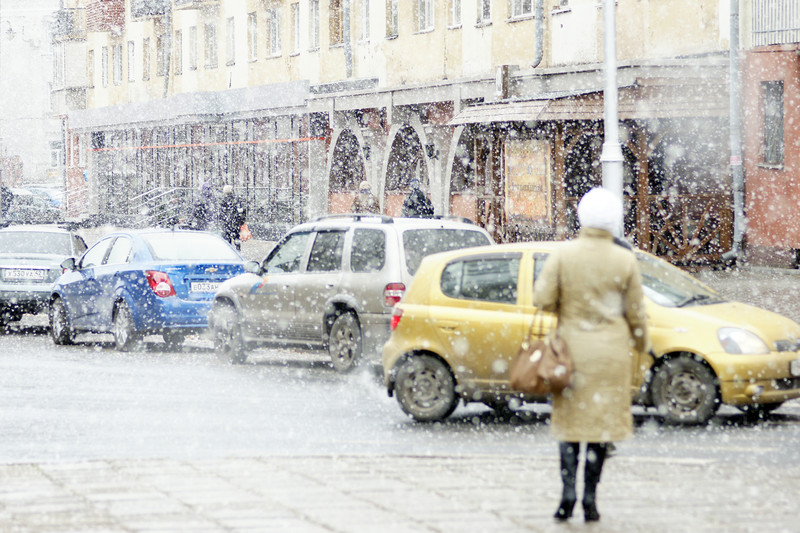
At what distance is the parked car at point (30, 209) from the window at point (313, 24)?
16.9 m

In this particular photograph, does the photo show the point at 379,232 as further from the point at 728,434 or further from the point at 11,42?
the point at 11,42

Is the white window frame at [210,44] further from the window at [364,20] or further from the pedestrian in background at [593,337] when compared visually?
the pedestrian in background at [593,337]

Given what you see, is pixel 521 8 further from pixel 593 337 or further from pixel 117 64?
pixel 117 64

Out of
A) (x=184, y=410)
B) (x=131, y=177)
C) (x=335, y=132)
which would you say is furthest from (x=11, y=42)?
(x=184, y=410)

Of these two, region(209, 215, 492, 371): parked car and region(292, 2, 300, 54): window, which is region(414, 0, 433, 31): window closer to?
region(292, 2, 300, 54): window

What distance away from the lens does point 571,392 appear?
23.5 feet

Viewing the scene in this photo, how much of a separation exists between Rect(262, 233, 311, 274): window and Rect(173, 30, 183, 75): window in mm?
35987

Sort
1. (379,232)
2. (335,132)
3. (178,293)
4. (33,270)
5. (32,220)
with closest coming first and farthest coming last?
(379,232), (178,293), (33,270), (335,132), (32,220)

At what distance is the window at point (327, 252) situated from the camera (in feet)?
49.6

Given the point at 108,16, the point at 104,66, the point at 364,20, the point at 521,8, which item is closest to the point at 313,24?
the point at 364,20

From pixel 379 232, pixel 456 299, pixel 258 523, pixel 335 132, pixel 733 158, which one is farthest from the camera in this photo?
pixel 335 132

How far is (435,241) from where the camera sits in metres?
14.4

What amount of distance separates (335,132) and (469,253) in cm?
2767

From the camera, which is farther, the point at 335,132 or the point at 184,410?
the point at 335,132
